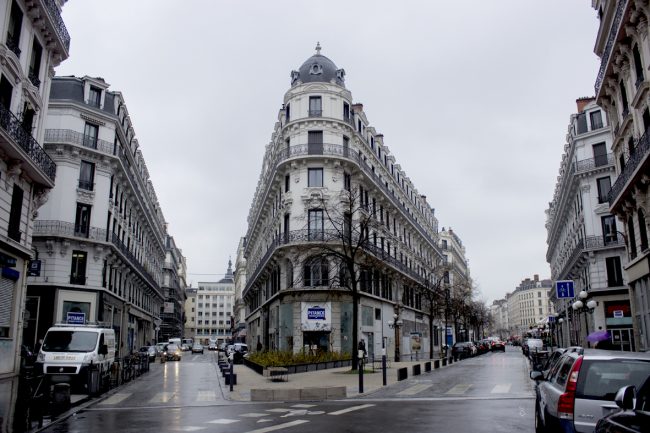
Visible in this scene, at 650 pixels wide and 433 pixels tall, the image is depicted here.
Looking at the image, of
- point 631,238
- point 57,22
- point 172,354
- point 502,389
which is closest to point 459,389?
point 502,389

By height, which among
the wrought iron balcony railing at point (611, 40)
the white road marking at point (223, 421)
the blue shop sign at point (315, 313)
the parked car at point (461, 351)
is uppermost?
the wrought iron balcony railing at point (611, 40)

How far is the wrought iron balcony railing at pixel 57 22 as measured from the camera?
21719 millimetres

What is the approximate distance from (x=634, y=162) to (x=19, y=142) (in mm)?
22046

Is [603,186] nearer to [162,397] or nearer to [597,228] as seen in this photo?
[597,228]

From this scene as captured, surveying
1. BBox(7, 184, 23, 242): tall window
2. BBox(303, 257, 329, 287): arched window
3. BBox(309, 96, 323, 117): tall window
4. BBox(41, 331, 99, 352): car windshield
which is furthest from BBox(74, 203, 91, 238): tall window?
BBox(41, 331, 99, 352): car windshield

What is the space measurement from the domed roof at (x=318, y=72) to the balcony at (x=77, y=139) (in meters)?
14.6

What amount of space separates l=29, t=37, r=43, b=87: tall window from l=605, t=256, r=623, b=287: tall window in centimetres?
3709

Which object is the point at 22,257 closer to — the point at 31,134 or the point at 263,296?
the point at 31,134

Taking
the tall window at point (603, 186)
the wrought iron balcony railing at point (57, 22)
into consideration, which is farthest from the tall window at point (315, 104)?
the tall window at point (603, 186)

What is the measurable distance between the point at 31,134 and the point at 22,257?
4.71 m

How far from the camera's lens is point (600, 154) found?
4166cm

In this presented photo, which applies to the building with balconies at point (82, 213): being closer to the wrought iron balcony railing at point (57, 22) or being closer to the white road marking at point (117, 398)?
the wrought iron balcony railing at point (57, 22)

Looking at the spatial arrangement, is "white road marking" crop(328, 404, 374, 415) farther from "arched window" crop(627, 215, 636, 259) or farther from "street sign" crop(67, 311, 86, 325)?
"street sign" crop(67, 311, 86, 325)

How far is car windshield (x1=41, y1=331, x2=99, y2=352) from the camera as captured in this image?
1856 centimetres
